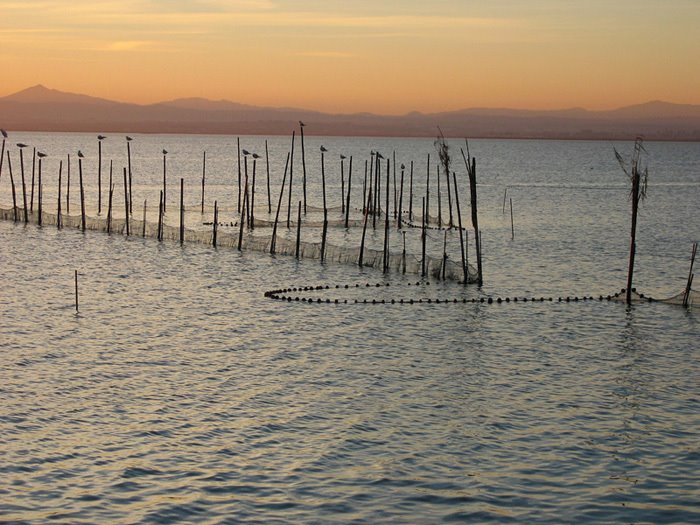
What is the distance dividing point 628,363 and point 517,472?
34.7ft

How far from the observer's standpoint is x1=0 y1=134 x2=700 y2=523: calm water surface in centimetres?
1717

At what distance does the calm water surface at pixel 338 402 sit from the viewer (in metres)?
17.2

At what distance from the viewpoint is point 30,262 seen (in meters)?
47.8

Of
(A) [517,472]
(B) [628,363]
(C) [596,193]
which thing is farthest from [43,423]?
(C) [596,193]

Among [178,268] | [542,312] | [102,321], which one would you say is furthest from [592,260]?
[102,321]

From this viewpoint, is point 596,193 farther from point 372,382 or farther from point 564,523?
point 564,523

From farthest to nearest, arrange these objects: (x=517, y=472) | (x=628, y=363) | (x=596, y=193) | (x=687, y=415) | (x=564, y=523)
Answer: (x=596, y=193) < (x=628, y=363) < (x=687, y=415) < (x=517, y=472) < (x=564, y=523)

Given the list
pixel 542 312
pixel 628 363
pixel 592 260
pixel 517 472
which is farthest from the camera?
pixel 592 260

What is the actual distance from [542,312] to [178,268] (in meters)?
18.2

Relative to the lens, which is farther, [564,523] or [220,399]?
[220,399]

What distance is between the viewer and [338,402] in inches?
912

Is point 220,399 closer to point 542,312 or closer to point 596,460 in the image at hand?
point 596,460

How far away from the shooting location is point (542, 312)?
36.0 metres

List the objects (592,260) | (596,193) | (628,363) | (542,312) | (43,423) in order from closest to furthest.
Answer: (43,423)
(628,363)
(542,312)
(592,260)
(596,193)
